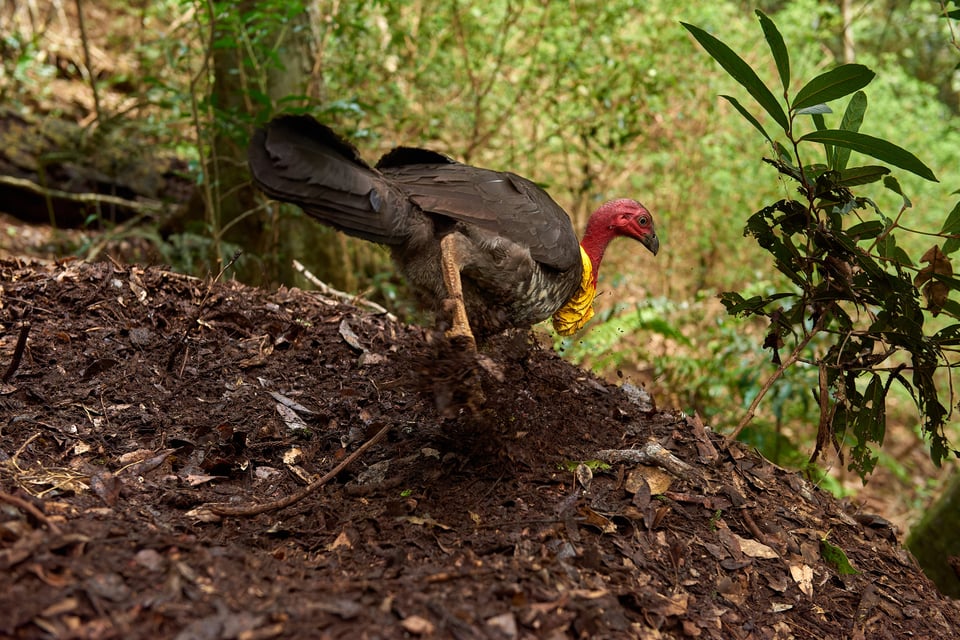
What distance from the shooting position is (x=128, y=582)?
1934 mm

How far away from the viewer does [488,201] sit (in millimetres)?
3291

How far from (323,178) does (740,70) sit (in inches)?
61.9

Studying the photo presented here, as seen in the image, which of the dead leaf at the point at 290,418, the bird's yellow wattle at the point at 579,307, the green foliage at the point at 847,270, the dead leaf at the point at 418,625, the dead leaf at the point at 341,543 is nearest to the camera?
the dead leaf at the point at 418,625

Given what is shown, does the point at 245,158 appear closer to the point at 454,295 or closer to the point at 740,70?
the point at 454,295

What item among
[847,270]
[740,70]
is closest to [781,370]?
[847,270]

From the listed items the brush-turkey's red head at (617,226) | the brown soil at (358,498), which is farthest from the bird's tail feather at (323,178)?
the brush-turkey's red head at (617,226)

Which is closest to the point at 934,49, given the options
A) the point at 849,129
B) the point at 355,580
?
the point at 849,129

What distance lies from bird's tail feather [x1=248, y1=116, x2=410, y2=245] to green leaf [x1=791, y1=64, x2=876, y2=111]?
A: 5.23 ft

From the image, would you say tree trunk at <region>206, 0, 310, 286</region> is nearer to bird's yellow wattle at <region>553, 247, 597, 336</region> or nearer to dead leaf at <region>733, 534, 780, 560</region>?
bird's yellow wattle at <region>553, 247, 597, 336</region>

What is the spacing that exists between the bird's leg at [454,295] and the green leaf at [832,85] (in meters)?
1.40

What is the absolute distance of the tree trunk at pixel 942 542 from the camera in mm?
3752

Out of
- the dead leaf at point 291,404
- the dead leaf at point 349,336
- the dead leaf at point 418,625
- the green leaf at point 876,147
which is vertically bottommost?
the dead leaf at point 291,404

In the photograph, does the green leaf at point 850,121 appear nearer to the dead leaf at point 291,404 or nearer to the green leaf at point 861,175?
the green leaf at point 861,175

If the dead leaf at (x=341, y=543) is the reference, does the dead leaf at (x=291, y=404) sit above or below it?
below
